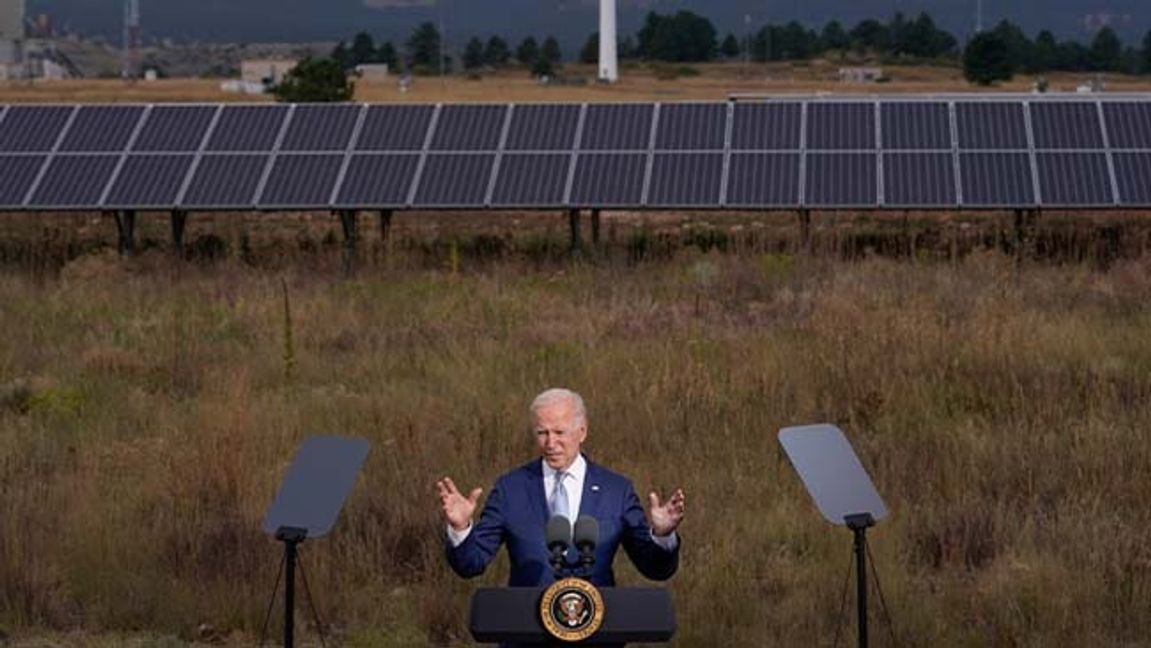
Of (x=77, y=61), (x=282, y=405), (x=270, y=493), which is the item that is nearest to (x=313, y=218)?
(x=282, y=405)

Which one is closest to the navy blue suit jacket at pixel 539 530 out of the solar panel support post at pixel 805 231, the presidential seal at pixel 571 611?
the presidential seal at pixel 571 611

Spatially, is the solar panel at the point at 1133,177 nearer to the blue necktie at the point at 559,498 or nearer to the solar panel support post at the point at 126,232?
the solar panel support post at the point at 126,232

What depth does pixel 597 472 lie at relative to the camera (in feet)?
24.4

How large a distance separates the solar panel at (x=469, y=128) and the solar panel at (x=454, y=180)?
0.30 m

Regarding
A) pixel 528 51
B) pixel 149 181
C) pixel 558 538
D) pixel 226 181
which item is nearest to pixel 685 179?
pixel 226 181

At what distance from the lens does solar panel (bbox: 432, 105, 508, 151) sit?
895 inches

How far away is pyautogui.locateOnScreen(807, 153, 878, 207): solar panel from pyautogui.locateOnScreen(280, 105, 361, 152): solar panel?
519 centimetres

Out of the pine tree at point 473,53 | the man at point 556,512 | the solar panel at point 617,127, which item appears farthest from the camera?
the pine tree at point 473,53

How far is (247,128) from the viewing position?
2361 centimetres

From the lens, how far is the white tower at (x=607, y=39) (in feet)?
186

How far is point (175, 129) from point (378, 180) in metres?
3.08

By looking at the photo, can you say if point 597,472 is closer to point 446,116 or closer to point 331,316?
point 331,316

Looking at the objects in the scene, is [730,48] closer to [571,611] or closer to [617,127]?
[617,127]

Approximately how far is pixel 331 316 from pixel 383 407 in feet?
13.0
